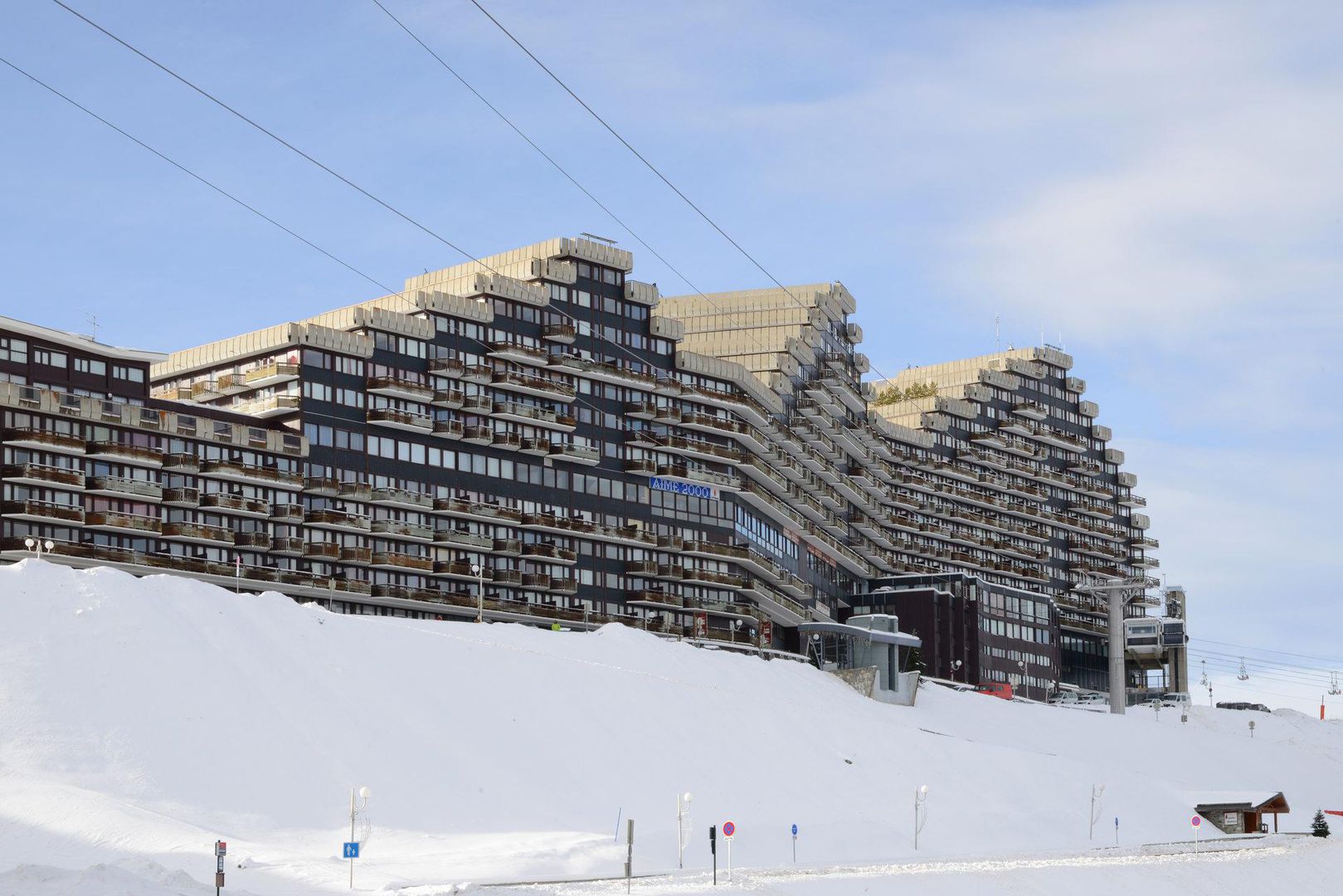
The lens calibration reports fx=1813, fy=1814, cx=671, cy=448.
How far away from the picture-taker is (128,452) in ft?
364

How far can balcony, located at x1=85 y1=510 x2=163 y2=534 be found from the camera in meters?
108

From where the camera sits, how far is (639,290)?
5640 inches

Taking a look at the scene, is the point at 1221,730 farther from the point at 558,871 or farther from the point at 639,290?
the point at 558,871

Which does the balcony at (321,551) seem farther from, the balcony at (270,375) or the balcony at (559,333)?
the balcony at (559,333)

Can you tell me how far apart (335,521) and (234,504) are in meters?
7.51

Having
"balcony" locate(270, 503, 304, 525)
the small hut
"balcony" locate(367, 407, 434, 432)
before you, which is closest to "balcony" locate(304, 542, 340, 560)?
"balcony" locate(270, 503, 304, 525)

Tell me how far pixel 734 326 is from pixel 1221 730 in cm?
5964

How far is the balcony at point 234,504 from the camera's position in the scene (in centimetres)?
11456

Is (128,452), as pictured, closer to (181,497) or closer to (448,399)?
(181,497)

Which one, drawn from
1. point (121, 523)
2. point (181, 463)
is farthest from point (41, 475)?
point (181, 463)

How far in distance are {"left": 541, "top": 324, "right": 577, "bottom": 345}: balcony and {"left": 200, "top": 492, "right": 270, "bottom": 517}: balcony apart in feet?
92.3

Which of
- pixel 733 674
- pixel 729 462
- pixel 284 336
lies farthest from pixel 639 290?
pixel 733 674

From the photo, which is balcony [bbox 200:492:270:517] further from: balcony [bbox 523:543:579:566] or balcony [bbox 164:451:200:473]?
balcony [bbox 523:543:579:566]

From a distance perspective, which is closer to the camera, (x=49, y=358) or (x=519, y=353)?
(x=49, y=358)
